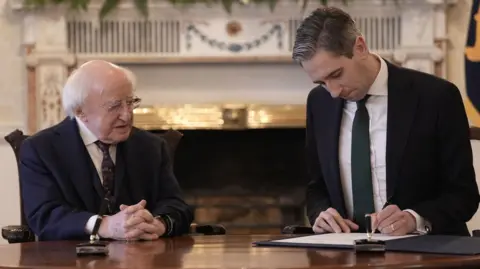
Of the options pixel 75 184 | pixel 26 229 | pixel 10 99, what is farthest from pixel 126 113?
pixel 10 99

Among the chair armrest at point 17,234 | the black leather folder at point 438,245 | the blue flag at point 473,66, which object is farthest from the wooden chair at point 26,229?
the blue flag at point 473,66

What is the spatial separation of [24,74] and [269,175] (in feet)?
4.36

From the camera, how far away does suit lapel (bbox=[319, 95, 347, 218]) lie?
2.47 metres

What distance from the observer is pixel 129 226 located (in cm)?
235

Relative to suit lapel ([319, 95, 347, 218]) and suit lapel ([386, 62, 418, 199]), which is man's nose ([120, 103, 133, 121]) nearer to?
suit lapel ([319, 95, 347, 218])

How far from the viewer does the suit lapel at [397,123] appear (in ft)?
7.86

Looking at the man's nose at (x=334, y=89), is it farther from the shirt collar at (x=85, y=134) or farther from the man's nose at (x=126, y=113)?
the shirt collar at (x=85, y=134)

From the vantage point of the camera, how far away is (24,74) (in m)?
4.34

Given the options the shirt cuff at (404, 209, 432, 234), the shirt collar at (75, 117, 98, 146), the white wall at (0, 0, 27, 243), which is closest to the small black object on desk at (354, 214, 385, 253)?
the shirt cuff at (404, 209, 432, 234)

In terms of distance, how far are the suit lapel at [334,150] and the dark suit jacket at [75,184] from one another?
0.48 meters

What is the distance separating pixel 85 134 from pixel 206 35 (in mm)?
1646

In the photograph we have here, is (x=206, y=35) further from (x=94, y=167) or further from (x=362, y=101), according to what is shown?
(x=362, y=101)

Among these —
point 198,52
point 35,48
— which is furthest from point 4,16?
point 198,52

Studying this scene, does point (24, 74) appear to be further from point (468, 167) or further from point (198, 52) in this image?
point (468, 167)
